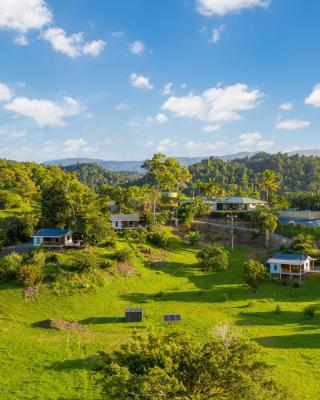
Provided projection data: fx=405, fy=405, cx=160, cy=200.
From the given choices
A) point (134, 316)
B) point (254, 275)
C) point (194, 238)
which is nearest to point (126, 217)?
point (194, 238)

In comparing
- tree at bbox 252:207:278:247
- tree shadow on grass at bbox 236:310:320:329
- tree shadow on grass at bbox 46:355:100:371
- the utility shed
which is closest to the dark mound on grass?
the utility shed

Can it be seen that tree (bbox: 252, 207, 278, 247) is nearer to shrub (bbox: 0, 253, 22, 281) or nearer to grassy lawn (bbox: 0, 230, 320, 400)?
grassy lawn (bbox: 0, 230, 320, 400)

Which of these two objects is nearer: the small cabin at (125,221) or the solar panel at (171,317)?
the solar panel at (171,317)

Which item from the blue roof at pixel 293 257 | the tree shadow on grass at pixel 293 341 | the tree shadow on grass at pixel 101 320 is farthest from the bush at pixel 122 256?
the tree shadow on grass at pixel 293 341

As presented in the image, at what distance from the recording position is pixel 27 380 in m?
33.3

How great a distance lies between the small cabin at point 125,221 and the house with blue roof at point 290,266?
107ft

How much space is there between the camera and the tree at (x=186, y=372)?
22.1 m

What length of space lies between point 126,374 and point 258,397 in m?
7.52

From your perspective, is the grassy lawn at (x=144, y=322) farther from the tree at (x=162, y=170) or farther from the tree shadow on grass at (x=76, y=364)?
the tree at (x=162, y=170)

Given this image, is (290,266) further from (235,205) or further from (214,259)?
(235,205)

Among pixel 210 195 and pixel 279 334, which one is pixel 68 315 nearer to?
pixel 279 334

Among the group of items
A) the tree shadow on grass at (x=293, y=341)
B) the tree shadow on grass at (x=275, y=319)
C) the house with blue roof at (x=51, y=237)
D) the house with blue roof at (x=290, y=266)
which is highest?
the house with blue roof at (x=51, y=237)

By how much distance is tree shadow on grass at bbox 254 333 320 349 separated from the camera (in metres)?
40.0

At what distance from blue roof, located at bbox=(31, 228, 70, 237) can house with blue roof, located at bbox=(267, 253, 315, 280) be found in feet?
115
